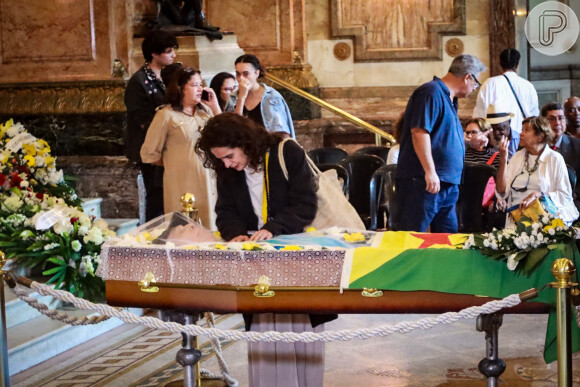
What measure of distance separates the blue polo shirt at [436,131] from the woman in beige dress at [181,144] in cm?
152

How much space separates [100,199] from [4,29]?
2.43 metres

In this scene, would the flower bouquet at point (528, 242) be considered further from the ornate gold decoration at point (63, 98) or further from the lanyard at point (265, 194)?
the ornate gold decoration at point (63, 98)

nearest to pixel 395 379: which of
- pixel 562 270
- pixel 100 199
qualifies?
pixel 562 270

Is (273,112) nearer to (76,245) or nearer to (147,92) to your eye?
(147,92)

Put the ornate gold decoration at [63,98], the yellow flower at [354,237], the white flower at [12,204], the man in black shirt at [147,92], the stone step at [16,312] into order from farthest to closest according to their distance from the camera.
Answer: the ornate gold decoration at [63,98], the man in black shirt at [147,92], the white flower at [12,204], the stone step at [16,312], the yellow flower at [354,237]

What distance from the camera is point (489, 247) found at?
151 inches

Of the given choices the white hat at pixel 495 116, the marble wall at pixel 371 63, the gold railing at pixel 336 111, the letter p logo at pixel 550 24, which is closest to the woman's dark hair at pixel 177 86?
the white hat at pixel 495 116

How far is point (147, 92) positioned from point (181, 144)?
1.93ft

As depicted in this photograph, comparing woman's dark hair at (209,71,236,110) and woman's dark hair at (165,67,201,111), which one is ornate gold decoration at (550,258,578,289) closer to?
woman's dark hair at (165,67,201,111)

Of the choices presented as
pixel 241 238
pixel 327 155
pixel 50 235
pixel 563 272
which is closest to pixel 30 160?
pixel 50 235

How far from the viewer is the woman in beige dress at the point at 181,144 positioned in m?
6.82

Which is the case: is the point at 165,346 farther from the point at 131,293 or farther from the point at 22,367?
the point at 131,293

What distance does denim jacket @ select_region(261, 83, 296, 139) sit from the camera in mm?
7113

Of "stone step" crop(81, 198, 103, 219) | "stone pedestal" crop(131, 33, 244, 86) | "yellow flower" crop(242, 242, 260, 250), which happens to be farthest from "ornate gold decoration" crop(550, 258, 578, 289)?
"stone pedestal" crop(131, 33, 244, 86)
